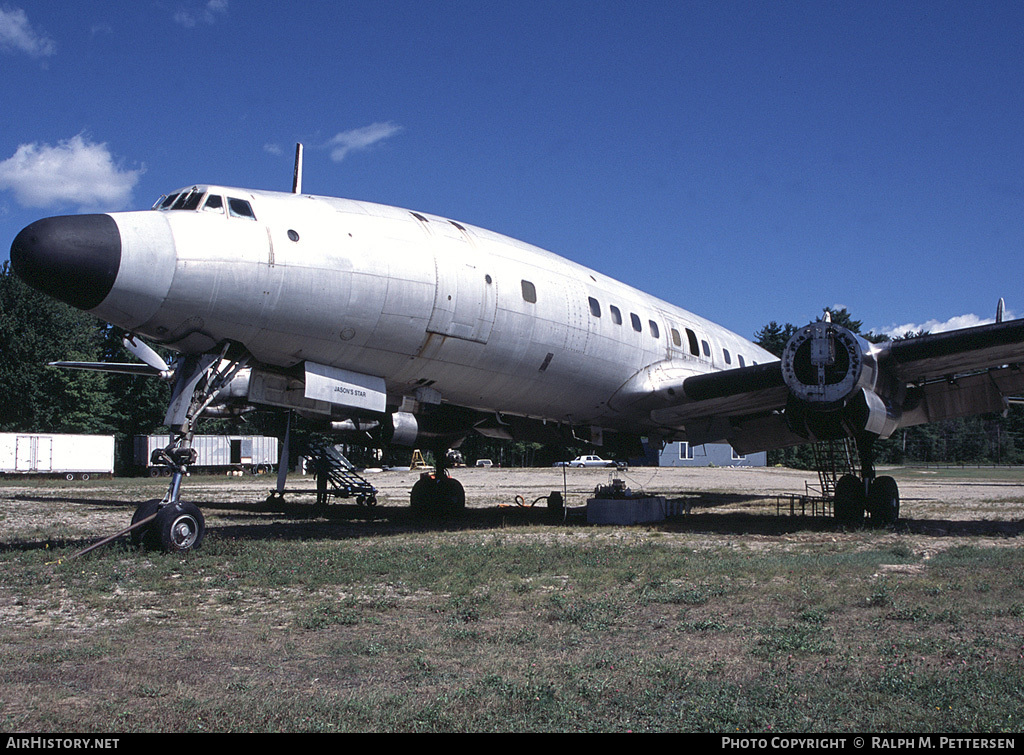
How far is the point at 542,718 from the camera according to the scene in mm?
4172

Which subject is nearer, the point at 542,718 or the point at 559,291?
the point at 542,718

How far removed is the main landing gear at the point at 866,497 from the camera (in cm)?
1473

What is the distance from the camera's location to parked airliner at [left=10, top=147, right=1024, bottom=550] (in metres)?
9.88

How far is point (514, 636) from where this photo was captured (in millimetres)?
6031

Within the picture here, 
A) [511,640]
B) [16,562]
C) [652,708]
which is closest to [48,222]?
[16,562]

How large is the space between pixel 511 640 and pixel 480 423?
410 inches

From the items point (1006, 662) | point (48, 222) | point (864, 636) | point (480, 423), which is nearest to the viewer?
point (1006, 662)

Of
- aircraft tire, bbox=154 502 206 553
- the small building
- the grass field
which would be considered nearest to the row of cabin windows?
the grass field

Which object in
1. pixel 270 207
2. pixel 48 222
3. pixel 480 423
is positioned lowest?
pixel 480 423

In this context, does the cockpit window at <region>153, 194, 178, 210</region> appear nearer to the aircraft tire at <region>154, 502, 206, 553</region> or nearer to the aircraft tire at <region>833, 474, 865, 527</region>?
the aircraft tire at <region>154, 502, 206, 553</region>

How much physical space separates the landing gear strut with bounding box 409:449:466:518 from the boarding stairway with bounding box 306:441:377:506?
401 cm

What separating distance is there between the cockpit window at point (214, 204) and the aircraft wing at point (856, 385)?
9.35 meters

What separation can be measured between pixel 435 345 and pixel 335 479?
494 inches

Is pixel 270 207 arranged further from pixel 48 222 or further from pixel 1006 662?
pixel 1006 662
